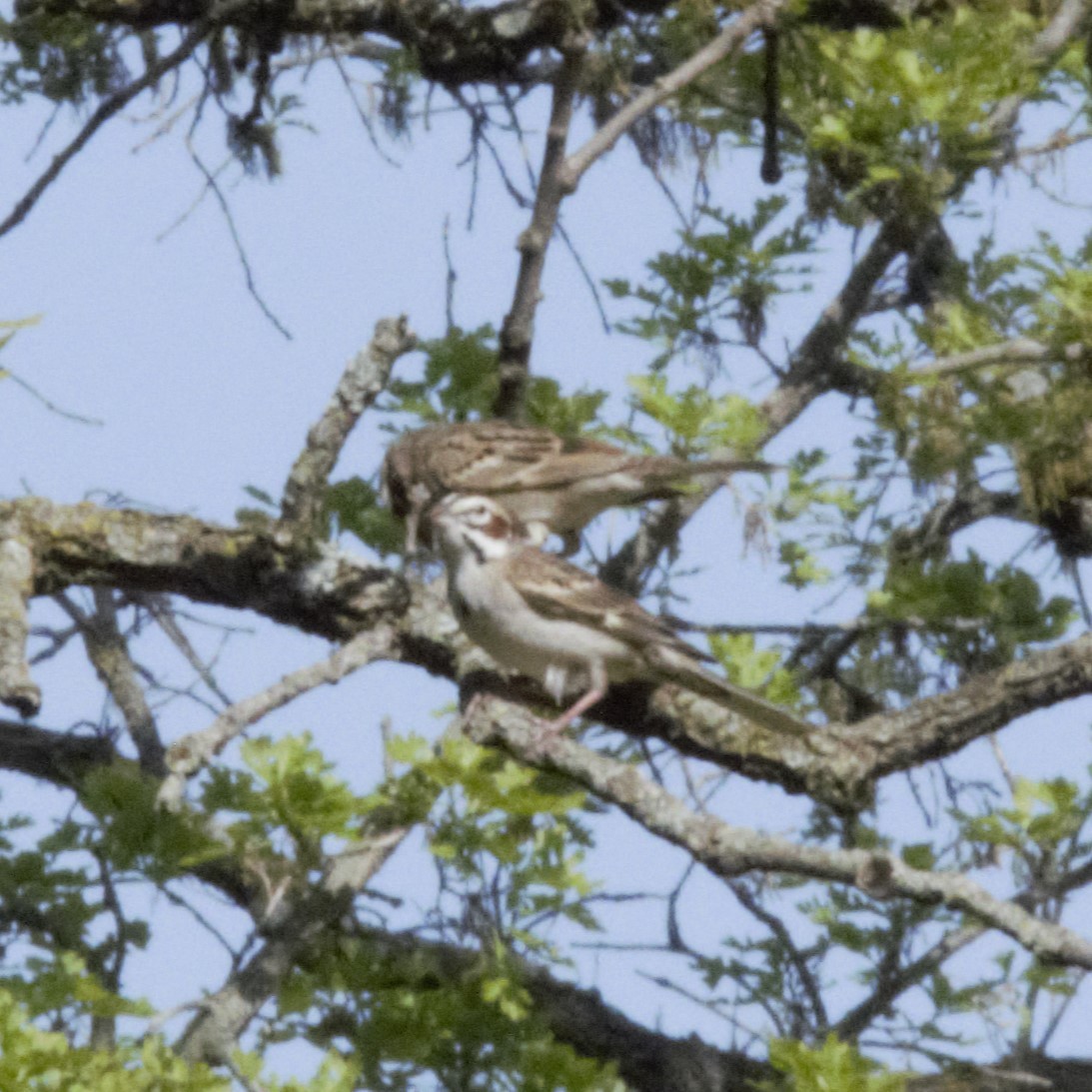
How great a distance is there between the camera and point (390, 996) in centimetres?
521

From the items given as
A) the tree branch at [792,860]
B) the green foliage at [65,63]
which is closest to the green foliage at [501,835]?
the tree branch at [792,860]

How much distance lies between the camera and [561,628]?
6.09 m

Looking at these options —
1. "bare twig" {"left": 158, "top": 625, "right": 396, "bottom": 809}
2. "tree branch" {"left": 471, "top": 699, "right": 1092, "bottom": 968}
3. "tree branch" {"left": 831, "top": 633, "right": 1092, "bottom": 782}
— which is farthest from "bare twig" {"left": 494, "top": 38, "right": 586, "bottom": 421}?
"tree branch" {"left": 831, "top": 633, "right": 1092, "bottom": 782}

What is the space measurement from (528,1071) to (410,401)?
234 centimetres

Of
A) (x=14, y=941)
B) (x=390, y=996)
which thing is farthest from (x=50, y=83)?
(x=390, y=996)

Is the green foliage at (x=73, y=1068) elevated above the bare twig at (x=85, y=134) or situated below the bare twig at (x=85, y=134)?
below

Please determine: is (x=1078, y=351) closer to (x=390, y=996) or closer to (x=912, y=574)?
(x=912, y=574)

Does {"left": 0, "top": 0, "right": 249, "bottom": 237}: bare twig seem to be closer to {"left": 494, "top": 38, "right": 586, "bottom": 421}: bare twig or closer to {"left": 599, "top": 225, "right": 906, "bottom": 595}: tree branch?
{"left": 494, "top": 38, "right": 586, "bottom": 421}: bare twig

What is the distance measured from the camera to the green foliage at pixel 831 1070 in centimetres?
454

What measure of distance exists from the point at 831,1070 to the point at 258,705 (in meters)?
1.53

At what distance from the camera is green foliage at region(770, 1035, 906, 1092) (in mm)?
4535

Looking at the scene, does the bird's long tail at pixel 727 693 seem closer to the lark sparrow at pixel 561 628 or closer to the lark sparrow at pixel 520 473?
the lark sparrow at pixel 561 628

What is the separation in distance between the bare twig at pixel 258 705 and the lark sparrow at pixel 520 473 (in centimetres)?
114

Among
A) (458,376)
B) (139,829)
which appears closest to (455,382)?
(458,376)
